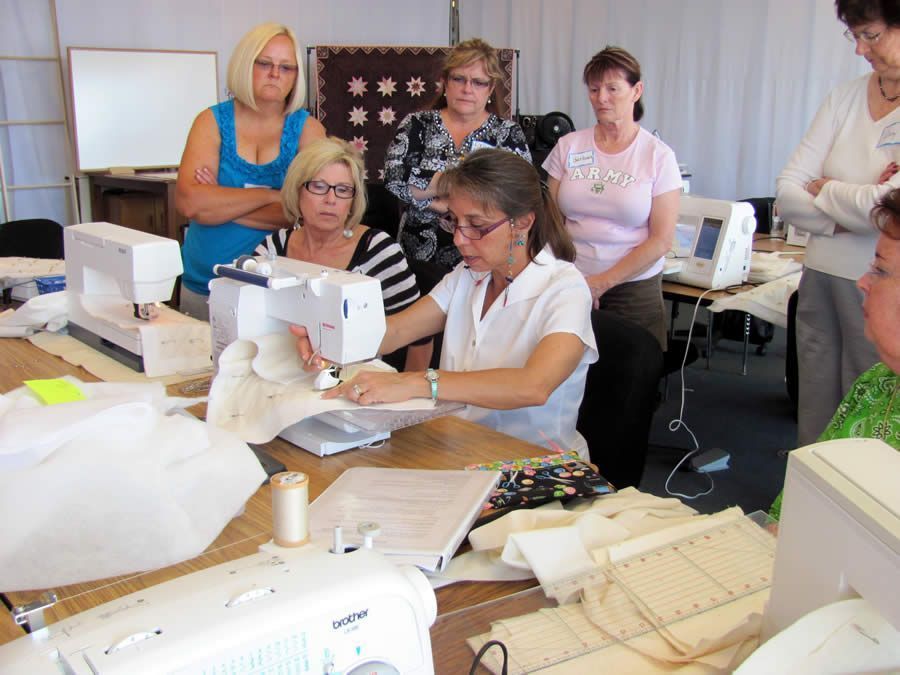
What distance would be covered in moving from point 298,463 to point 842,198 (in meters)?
1.65

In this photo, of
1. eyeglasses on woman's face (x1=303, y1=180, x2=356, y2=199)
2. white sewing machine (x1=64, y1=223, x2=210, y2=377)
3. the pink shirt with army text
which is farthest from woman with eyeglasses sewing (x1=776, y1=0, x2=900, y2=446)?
white sewing machine (x1=64, y1=223, x2=210, y2=377)

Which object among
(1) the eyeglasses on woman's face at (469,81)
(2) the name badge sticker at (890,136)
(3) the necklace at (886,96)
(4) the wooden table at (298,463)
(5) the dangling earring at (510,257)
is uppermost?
(1) the eyeglasses on woman's face at (469,81)

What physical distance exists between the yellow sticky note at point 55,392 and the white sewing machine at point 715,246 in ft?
8.36

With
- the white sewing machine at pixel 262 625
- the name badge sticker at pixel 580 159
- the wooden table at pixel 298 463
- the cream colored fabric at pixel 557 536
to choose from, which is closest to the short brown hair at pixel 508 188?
the wooden table at pixel 298 463

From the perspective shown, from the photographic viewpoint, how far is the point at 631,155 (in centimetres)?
290

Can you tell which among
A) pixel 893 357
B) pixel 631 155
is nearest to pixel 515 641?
pixel 893 357

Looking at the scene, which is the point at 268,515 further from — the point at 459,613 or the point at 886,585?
the point at 886,585

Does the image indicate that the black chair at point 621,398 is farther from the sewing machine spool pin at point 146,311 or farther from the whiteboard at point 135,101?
the whiteboard at point 135,101

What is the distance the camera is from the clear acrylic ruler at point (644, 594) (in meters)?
0.99

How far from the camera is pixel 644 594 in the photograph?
106cm

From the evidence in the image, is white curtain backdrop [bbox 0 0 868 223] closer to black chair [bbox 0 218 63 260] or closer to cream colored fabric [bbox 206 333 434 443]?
black chair [bbox 0 218 63 260]

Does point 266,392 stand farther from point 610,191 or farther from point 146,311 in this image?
point 610,191

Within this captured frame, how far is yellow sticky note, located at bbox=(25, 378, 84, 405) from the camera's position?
4.01ft

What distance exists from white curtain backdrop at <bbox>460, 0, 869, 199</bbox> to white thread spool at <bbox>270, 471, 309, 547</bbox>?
4.91m
